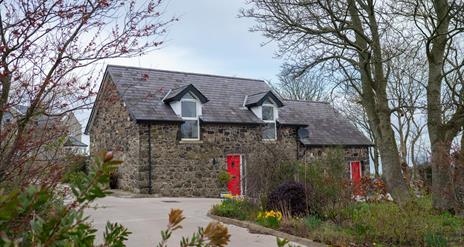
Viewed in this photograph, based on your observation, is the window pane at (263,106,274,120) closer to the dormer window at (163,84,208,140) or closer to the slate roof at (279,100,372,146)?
the slate roof at (279,100,372,146)

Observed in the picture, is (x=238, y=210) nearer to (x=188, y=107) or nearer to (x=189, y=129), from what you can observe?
(x=189, y=129)

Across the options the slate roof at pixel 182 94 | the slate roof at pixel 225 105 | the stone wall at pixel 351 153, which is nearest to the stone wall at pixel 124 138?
the slate roof at pixel 225 105

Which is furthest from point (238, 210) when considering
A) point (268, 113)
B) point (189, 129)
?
point (268, 113)

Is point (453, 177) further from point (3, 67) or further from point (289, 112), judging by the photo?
point (289, 112)

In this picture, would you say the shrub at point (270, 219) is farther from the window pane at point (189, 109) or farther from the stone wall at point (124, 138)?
the window pane at point (189, 109)

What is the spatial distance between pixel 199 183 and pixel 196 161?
1.00 m

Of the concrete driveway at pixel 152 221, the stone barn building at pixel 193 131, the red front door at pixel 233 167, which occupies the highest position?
the stone barn building at pixel 193 131

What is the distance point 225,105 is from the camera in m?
21.7

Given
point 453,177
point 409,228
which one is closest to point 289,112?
point 453,177

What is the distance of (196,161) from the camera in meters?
19.8

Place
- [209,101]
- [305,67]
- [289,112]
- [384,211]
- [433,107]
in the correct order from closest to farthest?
[384,211] → [433,107] → [305,67] → [209,101] → [289,112]

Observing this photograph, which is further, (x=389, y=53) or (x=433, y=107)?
(x=389, y=53)

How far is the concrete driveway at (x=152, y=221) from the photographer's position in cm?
865

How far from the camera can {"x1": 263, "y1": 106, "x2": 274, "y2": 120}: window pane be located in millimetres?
22078
